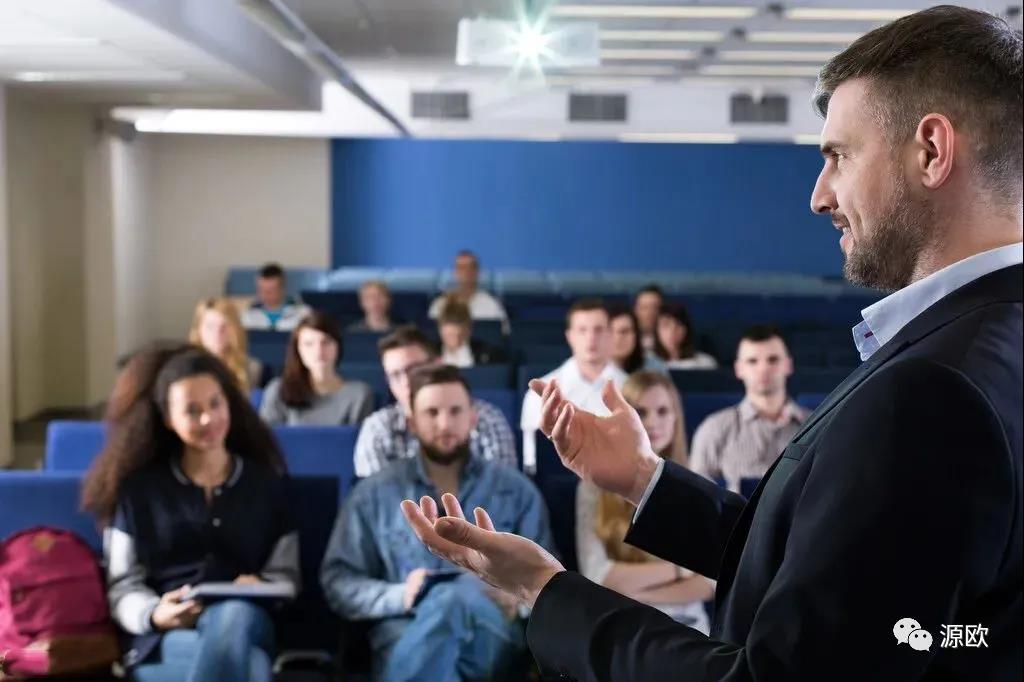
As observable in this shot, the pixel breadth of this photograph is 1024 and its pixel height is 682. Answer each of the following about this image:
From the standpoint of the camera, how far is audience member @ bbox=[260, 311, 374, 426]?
5.73 m

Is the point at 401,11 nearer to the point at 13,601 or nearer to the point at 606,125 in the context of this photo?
the point at 606,125

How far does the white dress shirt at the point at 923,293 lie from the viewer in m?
1.02

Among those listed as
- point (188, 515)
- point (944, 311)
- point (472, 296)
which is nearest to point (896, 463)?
point (944, 311)

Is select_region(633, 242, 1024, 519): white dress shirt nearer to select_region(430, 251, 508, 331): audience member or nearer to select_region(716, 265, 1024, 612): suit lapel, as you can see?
select_region(716, 265, 1024, 612): suit lapel

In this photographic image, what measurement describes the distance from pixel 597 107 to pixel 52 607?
12327mm

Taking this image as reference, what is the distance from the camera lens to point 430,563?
11.1 ft

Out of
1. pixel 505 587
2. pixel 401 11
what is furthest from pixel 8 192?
pixel 505 587

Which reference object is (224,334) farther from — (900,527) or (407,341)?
(900,527)

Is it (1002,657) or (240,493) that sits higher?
(1002,657)

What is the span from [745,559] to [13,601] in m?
2.43

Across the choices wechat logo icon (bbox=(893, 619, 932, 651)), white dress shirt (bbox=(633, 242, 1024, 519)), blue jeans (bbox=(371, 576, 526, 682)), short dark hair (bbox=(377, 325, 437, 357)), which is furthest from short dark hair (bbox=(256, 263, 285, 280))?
wechat logo icon (bbox=(893, 619, 932, 651))

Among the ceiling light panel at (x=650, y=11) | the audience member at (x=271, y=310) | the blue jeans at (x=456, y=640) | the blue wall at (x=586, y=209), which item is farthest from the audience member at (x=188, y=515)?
the blue wall at (x=586, y=209)

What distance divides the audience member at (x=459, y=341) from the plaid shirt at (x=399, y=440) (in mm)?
2515

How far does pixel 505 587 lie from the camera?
1.22 m
